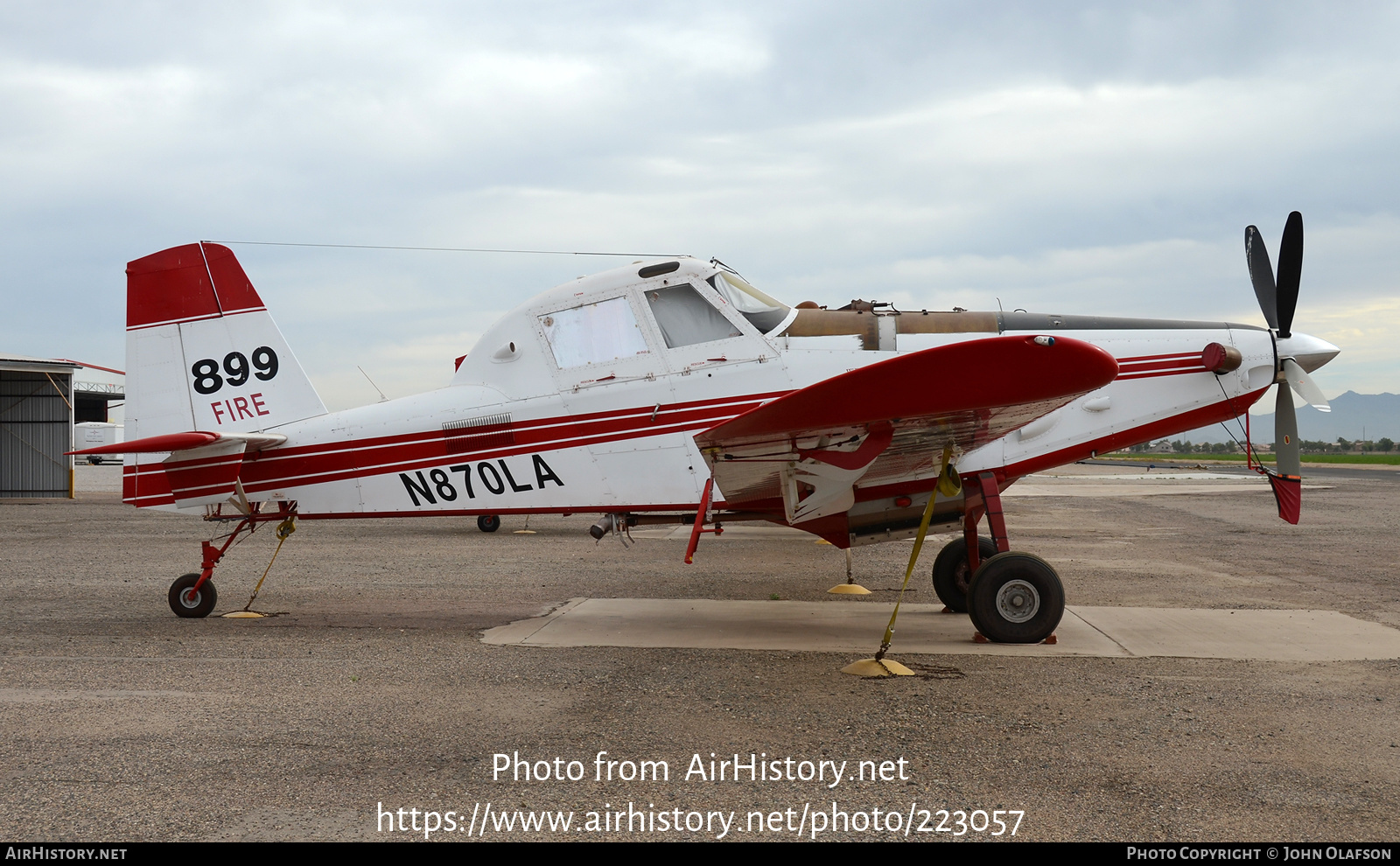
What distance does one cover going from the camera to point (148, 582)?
10.5 meters

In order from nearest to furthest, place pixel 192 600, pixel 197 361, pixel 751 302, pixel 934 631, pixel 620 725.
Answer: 1. pixel 620 725
2. pixel 751 302
3. pixel 934 631
4. pixel 192 600
5. pixel 197 361

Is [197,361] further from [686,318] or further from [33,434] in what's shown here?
[33,434]

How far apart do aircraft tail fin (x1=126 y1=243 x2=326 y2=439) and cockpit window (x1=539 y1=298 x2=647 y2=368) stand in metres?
2.42

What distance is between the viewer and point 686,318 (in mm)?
7059

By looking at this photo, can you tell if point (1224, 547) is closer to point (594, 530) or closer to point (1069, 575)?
point (1069, 575)

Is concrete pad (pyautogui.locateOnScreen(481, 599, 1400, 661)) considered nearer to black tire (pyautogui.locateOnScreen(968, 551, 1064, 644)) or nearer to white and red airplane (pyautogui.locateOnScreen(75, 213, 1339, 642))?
black tire (pyautogui.locateOnScreen(968, 551, 1064, 644))

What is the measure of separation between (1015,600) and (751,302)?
117 inches

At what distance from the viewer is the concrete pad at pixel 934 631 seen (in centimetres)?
642

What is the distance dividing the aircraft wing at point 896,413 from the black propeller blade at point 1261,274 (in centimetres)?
332

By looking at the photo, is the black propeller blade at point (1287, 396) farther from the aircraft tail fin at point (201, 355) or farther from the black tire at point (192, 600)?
the black tire at point (192, 600)

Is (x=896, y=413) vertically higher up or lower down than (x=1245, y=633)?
higher up

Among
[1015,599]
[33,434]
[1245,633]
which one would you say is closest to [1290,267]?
[1245,633]

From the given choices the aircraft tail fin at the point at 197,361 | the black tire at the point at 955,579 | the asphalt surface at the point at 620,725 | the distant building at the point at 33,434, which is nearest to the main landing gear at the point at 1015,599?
the asphalt surface at the point at 620,725
